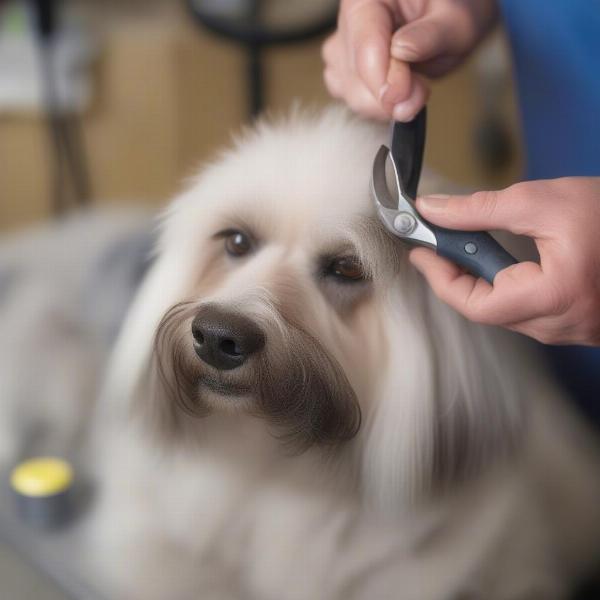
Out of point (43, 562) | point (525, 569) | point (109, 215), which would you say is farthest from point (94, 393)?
point (525, 569)

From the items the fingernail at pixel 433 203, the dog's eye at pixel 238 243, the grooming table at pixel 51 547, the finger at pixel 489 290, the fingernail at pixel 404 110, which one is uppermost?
the fingernail at pixel 404 110

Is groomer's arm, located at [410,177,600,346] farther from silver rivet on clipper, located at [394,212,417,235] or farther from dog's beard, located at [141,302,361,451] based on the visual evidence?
dog's beard, located at [141,302,361,451]

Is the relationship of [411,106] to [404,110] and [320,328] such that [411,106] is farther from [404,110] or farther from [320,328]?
[320,328]

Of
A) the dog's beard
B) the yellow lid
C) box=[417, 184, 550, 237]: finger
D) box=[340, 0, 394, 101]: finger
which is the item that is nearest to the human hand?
box=[340, 0, 394, 101]: finger

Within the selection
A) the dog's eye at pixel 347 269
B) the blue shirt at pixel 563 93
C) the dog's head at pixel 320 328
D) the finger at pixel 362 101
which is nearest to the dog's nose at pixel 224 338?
the dog's head at pixel 320 328

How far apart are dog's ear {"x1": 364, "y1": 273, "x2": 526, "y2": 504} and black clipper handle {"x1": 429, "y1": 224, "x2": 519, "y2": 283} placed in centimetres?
11

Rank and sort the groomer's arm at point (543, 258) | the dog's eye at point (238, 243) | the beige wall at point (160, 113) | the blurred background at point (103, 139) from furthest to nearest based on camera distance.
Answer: the beige wall at point (160, 113), the blurred background at point (103, 139), the dog's eye at point (238, 243), the groomer's arm at point (543, 258)

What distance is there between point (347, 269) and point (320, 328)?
0.20 ft

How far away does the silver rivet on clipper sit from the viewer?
669 mm

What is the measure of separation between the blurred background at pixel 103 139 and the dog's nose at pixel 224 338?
0.95ft

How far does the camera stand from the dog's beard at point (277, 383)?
66cm

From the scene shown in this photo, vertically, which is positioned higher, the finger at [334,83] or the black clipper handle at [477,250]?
the finger at [334,83]

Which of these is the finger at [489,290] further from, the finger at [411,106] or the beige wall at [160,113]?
the beige wall at [160,113]

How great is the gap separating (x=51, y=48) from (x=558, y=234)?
1.12 meters
